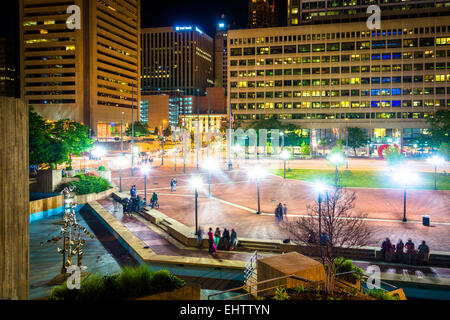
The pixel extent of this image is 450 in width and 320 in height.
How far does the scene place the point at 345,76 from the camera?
4082 inches

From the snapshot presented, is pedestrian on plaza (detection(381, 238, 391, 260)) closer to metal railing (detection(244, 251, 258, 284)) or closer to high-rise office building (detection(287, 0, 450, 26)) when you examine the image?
metal railing (detection(244, 251, 258, 284))

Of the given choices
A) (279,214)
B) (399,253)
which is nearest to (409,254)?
(399,253)

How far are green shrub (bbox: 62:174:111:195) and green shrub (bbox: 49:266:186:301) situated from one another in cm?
2402

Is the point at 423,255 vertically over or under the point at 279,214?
under

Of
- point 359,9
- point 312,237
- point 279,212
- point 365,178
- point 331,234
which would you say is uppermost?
point 359,9

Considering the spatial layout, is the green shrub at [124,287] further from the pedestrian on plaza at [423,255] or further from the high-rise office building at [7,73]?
the pedestrian on plaza at [423,255]

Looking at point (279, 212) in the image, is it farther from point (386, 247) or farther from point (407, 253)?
point (407, 253)

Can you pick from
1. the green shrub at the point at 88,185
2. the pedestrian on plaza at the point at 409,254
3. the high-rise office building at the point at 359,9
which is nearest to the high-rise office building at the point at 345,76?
the high-rise office building at the point at 359,9

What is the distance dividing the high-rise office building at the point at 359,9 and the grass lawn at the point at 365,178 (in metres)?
81.4

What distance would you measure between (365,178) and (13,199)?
4246 cm

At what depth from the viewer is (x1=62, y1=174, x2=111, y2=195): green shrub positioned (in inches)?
1211

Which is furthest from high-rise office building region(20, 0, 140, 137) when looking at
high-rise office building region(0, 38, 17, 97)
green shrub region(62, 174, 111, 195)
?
high-rise office building region(0, 38, 17, 97)

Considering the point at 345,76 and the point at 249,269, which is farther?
the point at 345,76

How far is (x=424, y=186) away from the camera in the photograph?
3741cm
